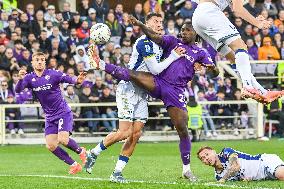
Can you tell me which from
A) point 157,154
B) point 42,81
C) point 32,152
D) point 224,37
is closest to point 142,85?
point 224,37

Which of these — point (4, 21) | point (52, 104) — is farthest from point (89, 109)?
point (52, 104)

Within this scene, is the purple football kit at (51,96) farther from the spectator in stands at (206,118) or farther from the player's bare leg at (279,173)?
the spectator in stands at (206,118)

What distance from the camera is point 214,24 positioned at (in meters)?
12.7

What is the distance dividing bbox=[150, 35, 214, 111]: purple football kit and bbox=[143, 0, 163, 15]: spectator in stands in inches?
610

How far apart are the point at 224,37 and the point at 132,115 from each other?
2.61m

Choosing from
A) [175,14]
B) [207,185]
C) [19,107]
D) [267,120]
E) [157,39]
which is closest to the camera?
[207,185]

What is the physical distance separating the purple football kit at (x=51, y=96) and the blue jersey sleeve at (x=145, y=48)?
9.45 feet

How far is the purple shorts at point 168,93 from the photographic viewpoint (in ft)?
47.6

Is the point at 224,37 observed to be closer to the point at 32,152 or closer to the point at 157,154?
the point at 157,154

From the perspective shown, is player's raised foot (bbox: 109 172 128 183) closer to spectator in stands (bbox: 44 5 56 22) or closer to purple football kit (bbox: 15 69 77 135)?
purple football kit (bbox: 15 69 77 135)

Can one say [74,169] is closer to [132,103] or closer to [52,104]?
[52,104]

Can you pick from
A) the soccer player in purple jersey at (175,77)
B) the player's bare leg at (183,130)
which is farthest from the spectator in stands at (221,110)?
the player's bare leg at (183,130)

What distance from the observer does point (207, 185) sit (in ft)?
41.2

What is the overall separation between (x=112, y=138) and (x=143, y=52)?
1717 millimetres
